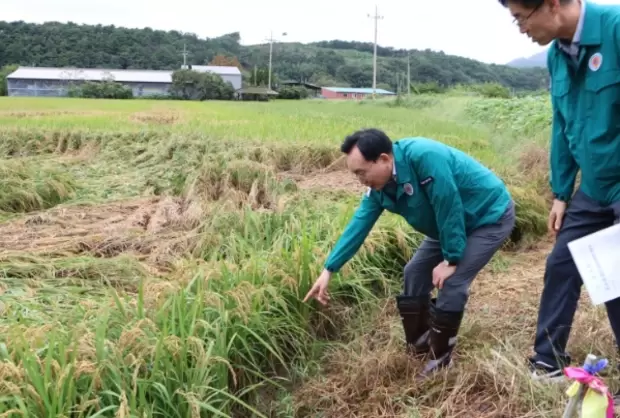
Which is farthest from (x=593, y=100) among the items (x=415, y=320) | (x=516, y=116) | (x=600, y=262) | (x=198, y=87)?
(x=198, y=87)

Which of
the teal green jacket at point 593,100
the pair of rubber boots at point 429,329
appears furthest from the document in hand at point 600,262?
the pair of rubber boots at point 429,329

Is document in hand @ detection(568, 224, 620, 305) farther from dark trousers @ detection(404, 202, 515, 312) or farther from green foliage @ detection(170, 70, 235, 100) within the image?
green foliage @ detection(170, 70, 235, 100)

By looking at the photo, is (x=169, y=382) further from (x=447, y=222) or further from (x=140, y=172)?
(x=140, y=172)

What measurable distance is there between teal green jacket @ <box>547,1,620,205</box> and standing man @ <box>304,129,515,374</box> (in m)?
0.46

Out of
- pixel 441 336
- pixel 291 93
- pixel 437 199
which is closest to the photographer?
pixel 437 199

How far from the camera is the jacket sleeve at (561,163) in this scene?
2266 mm

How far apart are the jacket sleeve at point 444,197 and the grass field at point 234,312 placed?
0.55m

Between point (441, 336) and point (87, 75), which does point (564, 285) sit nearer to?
point (441, 336)

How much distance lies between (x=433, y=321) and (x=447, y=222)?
505mm

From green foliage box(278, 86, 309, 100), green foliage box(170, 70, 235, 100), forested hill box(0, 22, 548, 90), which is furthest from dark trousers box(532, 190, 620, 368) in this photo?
forested hill box(0, 22, 548, 90)

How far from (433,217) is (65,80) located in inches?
1928

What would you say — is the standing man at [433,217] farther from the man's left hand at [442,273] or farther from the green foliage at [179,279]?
the green foliage at [179,279]

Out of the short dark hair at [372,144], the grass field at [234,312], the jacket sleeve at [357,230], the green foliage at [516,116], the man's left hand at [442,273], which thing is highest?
the green foliage at [516,116]

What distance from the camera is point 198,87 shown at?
43.6 m
